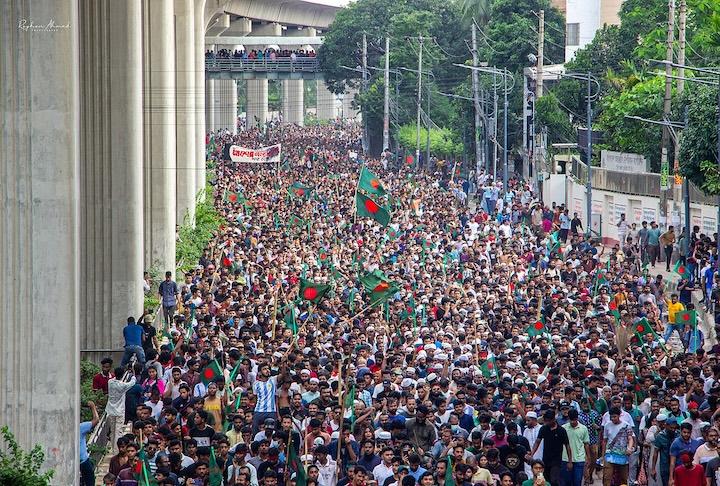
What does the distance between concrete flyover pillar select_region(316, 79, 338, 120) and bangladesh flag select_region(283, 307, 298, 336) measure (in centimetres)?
15168

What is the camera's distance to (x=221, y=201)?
52781 millimetres

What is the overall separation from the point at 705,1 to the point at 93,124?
3387 centimetres

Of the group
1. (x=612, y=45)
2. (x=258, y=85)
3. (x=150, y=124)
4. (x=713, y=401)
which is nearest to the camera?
(x=713, y=401)

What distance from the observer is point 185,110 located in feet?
157

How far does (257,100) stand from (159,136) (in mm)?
90750

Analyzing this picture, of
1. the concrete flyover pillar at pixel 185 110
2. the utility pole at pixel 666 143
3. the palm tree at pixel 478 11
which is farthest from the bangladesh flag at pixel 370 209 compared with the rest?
the palm tree at pixel 478 11

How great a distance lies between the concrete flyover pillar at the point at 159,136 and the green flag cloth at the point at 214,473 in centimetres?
2097

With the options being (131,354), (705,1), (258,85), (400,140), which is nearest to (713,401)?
(131,354)

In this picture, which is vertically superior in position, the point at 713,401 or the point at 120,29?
the point at 120,29

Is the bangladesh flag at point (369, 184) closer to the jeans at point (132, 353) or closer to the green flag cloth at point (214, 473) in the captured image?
the jeans at point (132, 353)

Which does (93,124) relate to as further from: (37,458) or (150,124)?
(37,458)

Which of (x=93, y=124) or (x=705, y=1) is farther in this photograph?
(x=705, y=1)

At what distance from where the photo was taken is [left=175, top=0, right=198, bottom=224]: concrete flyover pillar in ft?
150

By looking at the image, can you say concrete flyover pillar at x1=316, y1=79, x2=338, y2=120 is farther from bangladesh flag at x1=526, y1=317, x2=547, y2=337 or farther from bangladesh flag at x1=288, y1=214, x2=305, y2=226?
bangladesh flag at x1=526, y1=317, x2=547, y2=337
